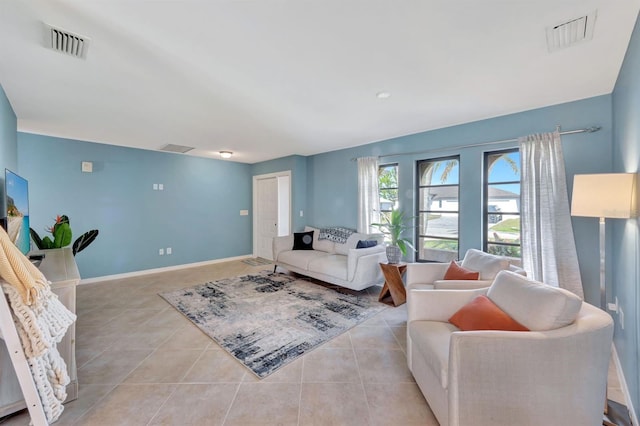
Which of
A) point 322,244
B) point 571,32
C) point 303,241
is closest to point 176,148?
point 303,241

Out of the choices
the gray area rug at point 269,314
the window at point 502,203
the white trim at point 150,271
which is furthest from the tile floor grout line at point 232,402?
the white trim at point 150,271

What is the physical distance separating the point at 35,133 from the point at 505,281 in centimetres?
596

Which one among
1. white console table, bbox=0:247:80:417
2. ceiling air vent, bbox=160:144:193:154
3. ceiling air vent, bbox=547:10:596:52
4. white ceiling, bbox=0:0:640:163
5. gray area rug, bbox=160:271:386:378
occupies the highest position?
ceiling air vent, bbox=160:144:193:154

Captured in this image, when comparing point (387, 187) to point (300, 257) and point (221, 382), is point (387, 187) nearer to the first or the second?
point (300, 257)

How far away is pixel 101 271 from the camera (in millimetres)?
4336

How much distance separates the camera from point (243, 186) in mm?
6227

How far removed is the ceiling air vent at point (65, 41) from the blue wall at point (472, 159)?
3.57 meters

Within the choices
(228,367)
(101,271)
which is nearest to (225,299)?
(228,367)

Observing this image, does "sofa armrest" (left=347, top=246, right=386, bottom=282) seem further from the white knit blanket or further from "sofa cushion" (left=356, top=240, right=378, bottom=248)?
the white knit blanket

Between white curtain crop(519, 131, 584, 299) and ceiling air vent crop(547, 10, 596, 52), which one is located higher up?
ceiling air vent crop(547, 10, 596, 52)

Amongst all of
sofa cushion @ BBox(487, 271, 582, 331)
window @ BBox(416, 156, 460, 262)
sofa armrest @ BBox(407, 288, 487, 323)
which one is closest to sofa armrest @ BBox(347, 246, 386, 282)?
window @ BBox(416, 156, 460, 262)

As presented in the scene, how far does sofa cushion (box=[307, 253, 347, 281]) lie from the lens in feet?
12.1

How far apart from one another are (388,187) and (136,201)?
4492 mm

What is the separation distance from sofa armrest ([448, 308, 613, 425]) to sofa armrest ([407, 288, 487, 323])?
0.58 m
